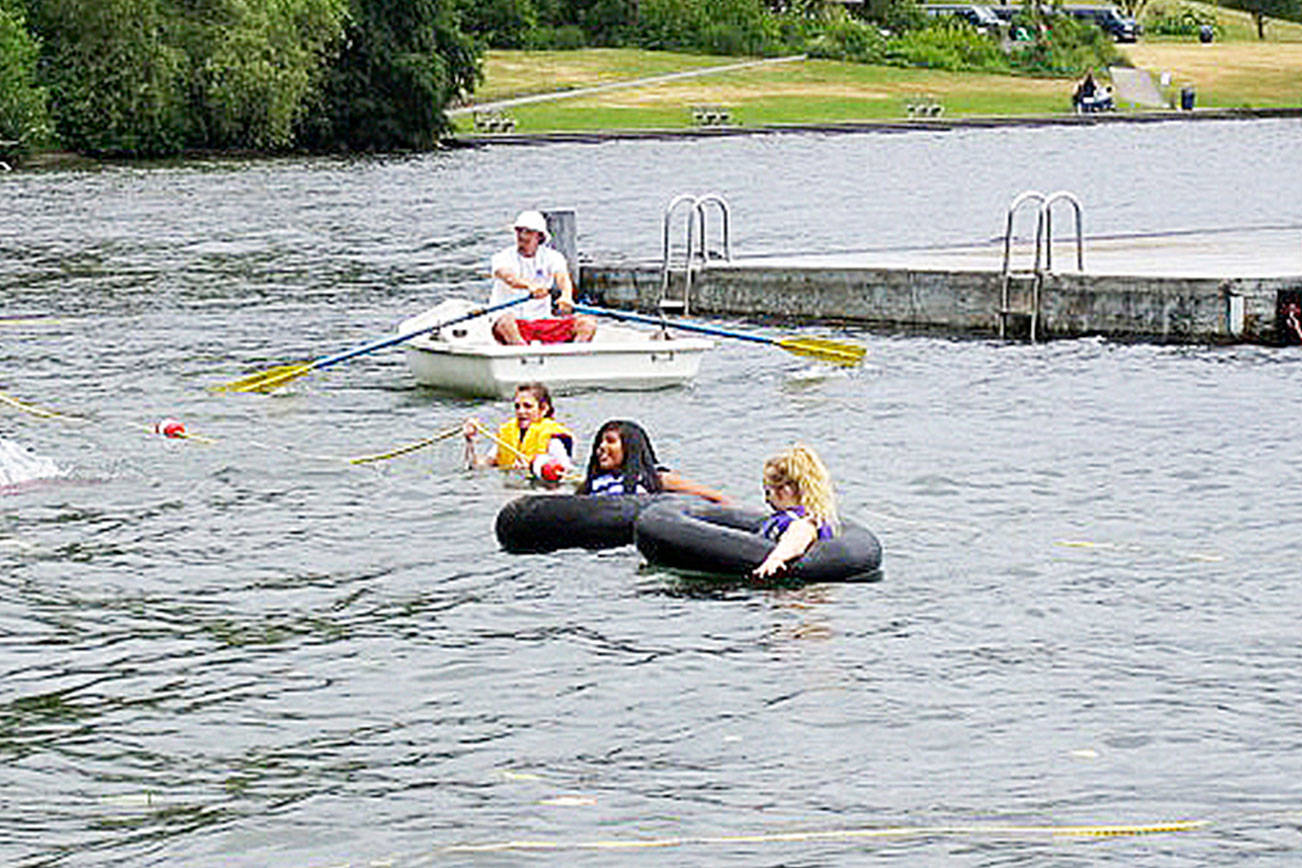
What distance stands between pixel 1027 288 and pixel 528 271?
25.5 feet

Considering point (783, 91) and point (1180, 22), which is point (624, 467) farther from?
point (1180, 22)

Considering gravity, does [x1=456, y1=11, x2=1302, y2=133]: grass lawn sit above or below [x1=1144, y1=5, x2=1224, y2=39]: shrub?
below

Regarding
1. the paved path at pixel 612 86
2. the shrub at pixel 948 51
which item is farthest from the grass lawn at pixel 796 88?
the shrub at pixel 948 51

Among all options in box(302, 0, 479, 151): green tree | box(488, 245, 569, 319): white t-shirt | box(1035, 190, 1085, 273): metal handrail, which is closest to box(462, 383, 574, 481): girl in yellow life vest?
box(488, 245, 569, 319): white t-shirt

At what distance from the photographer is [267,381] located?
103 ft

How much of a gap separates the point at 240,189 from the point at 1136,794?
204 ft

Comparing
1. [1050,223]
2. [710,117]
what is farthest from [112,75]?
[1050,223]

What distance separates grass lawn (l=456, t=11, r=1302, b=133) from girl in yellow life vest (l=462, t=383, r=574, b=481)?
85.3 m

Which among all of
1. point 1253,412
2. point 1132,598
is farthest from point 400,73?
point 1132,598

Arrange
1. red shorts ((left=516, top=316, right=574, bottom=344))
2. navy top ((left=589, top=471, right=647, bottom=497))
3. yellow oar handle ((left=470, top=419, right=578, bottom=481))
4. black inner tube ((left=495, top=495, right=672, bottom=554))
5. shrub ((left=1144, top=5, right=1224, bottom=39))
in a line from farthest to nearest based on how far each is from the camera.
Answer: shrub ((left=1144, top=5, right=1224, bottom=39)) < red shorts ((left=516, top=316, right=574, bottom=344)) < yellow oar handle ((left=470, top=419, right=578, bottom=481)) < navy top ((left=589, top=471, right=647, bottom=497)) < black inner tube ((left=495, top=495, right=672, bottom=554))

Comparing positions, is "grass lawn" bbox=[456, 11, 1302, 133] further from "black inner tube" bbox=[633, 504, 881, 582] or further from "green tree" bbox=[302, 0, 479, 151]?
"black inner tube" bbox=[633, 504, 881, 582]

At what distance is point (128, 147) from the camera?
90.6 meters

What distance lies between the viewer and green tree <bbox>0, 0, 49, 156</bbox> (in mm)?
86000

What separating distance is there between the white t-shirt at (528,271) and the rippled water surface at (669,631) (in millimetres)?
1046
